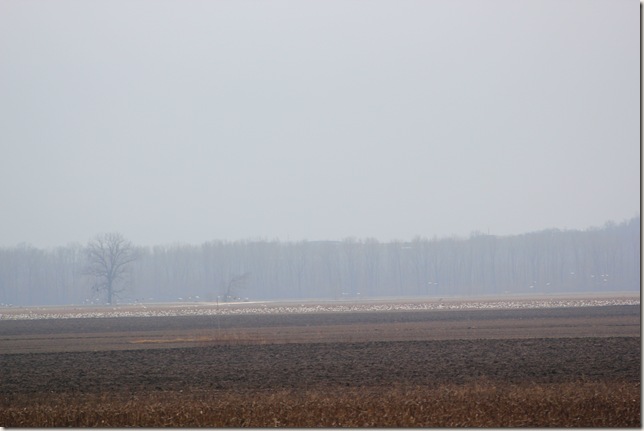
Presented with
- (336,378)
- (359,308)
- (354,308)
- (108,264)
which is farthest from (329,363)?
(108,264)

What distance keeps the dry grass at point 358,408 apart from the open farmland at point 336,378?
0.04 meters

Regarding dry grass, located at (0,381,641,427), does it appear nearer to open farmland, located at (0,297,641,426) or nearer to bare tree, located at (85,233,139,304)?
open farmland, located at (0,297,641,426)

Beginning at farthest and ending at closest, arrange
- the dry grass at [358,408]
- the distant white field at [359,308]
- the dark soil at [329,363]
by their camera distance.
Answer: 1. the distant white field at [359,308]
2. the dark soil at [329,363]
3. the dry grass at [358,408]

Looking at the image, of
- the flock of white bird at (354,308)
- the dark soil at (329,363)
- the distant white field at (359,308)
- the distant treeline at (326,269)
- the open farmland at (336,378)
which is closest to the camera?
the open farmland at (336,378)

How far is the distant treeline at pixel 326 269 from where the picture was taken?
134 metres

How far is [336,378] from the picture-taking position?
24.4 meters

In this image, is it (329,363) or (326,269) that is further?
(326,269)

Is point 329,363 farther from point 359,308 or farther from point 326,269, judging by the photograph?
point 326,269

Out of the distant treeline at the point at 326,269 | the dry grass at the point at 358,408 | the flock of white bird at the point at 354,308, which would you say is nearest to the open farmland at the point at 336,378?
the dry grass at the point at 358,408

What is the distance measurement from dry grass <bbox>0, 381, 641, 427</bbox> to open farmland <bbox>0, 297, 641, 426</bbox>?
0.04 m

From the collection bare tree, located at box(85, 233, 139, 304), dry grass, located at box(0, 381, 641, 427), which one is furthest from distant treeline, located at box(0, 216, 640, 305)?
dry grass, located at box(0, 381, 641, 427)

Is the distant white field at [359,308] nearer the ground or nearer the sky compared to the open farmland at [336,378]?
nearer the ground

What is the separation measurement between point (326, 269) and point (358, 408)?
5402 inches

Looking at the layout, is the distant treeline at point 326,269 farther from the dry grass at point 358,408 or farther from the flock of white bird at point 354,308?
the dry grass at point 358,408
